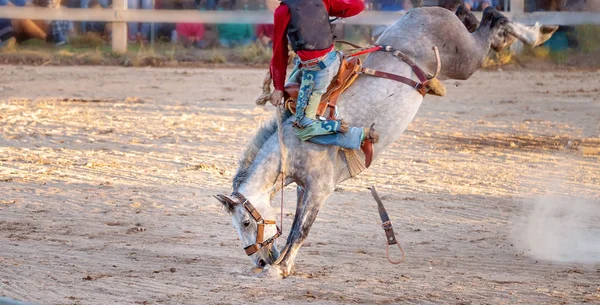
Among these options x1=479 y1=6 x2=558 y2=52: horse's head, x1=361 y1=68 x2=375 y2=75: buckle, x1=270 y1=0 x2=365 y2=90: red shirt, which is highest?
x1=270 y1=0 x2=365 y2=90: red shirt

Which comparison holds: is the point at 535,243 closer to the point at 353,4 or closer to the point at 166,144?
the point at 353,4

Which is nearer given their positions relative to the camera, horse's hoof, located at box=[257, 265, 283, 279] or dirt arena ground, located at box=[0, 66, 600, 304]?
dirt arena ground, located at box=[0, 66, 600, 304]

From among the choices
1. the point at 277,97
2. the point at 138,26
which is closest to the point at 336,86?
the point at 277,97

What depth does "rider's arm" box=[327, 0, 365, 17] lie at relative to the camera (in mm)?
7336

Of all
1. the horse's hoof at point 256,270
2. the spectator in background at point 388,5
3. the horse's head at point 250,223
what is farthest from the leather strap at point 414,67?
the spectator in background at point 388,5

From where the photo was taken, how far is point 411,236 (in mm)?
8750

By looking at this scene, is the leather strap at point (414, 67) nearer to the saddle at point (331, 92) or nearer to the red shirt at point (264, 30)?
Answer: the saddle at point (331, 92)

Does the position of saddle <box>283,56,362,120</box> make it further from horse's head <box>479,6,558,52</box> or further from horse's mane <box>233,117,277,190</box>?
horse's head <box>479,6,558,52</box>

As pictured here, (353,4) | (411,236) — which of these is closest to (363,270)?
(411,236)

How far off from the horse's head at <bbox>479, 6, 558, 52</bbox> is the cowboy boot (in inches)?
58.7

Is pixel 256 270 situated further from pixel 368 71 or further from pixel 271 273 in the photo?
pixel 368 71

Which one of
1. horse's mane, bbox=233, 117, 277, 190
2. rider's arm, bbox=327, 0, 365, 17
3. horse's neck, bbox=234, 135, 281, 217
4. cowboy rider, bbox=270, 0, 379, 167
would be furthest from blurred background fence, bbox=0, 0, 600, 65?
horse's neck, bbox=234, 135, 281, 217

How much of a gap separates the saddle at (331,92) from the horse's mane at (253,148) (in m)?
0.20

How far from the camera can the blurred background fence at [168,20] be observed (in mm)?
20344
